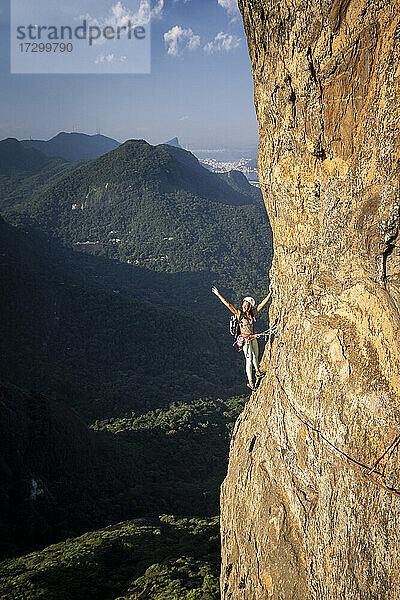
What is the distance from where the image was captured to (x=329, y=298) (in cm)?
851

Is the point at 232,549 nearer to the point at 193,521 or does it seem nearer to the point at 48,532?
the point at 193,521

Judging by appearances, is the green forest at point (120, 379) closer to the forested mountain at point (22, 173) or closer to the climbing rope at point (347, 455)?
the climbing rope at point (347, 455)

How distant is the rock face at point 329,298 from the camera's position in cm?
709

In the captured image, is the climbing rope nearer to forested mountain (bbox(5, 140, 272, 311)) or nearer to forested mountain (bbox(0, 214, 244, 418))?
forested mountain (bbox(0, 214, 244, 418))

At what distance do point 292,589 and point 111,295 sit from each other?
7189cm

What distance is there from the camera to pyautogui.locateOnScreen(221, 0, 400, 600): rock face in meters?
7.09

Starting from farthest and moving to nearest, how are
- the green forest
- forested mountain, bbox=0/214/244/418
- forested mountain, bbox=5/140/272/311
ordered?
forested mountain, bbox=5/140/272/311 < forested mountain, bbox=0/214/244/418 < the green forest

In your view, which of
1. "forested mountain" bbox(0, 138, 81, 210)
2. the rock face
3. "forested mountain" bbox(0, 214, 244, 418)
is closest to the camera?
the rock face

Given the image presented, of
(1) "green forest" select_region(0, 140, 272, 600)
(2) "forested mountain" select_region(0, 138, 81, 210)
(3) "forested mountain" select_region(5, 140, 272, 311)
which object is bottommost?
(1) "green forest" select_region(0, 140, 272, 600)

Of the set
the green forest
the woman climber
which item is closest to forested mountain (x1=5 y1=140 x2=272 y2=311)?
the green forest

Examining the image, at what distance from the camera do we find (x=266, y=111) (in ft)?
31.7

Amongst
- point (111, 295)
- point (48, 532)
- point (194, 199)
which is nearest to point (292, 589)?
point (48, 532)

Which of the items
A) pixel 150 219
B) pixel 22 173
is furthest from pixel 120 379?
pixel 22 173

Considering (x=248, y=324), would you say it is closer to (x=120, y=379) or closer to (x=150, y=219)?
(x=120, y=379)
